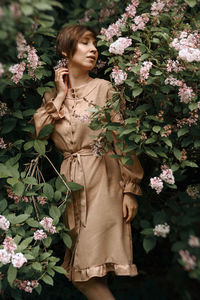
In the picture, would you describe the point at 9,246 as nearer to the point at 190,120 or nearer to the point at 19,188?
the point at 19,188

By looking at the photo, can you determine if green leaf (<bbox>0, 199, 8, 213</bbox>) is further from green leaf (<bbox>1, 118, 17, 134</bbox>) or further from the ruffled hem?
the ruffled hem

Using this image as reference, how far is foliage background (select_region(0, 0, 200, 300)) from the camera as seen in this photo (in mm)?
2310

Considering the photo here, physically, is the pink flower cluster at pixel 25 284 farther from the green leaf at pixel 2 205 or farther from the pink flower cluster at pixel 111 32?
the pink flower cluster at pixel 111 32

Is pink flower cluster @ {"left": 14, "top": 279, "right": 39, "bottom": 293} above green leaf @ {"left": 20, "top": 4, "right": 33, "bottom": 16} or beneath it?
beneath

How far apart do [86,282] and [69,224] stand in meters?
0.36

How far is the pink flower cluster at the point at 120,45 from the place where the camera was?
2830mm

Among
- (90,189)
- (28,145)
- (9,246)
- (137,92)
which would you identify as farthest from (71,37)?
(9,246)

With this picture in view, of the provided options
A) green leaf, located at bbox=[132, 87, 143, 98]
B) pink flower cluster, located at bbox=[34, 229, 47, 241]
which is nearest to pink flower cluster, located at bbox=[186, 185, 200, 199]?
green leaf, located at bbox=[132, 87, 143, 98]

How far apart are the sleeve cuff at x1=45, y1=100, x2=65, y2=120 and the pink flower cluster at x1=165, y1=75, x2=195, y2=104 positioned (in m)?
0.72

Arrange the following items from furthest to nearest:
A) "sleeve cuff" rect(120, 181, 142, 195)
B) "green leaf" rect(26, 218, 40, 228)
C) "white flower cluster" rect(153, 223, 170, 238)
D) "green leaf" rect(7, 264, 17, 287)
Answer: "sleeve cuff" rect(120, 181, 142, 195) < "green leaf" rect(26, 218, 40, 228) < "green leaf" rect(7, 264, 17, 287) < "white flower cluster" rect(153, 223, 170, 238)

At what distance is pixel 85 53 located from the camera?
3.14 m

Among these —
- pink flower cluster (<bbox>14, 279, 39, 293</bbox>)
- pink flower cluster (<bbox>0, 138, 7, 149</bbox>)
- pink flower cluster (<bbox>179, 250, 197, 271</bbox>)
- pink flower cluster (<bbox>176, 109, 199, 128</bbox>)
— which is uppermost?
pink flower cluster (<bbox>176, 109, 199, 128</bbox>)

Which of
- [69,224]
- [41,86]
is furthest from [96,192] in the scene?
[41,86]

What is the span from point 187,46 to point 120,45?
1.25ft
